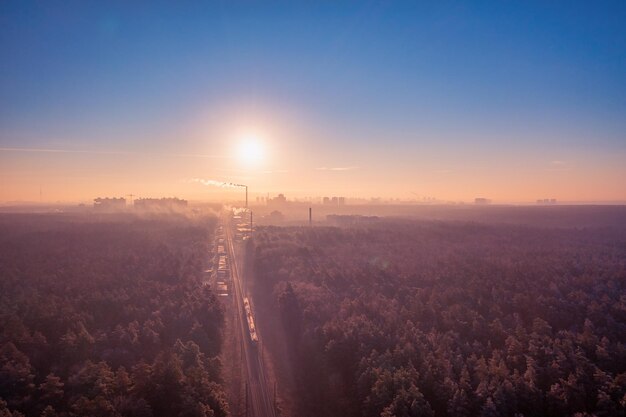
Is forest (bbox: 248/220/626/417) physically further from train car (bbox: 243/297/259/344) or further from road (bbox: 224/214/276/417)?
road (bbox: 224/214/276/417)

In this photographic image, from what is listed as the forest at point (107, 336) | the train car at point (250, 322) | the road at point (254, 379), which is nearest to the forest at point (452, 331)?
the train car at point (250, 322)

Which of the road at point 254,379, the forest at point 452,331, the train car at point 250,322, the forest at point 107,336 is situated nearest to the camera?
the forest at point 452,331

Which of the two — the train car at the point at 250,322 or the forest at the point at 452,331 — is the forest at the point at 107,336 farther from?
the forest at the point at 452,331

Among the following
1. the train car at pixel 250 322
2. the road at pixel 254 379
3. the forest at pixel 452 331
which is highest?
the forest at pixel 452 331

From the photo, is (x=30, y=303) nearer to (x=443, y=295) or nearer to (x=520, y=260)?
(x=443, y=295)

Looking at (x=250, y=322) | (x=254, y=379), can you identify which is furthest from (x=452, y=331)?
(x=250, y=322)

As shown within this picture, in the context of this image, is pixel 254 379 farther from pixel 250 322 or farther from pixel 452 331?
pixel 452 331
